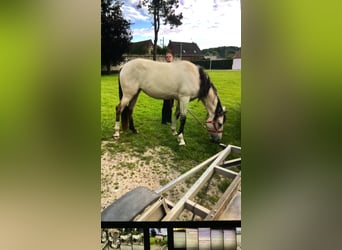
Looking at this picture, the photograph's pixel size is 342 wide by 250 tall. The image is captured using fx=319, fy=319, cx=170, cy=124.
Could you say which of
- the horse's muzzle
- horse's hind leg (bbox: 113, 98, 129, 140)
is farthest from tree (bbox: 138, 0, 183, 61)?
the horse's muzzle

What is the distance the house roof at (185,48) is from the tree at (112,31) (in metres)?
0.20

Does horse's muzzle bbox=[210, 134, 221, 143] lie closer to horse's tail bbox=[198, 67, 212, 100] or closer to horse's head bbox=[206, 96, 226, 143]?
horse's head bbox=[206, 96, 226, 143]

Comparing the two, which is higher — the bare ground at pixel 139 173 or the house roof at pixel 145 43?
the house roof at pixel 145 43

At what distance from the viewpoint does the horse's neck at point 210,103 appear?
1.36 m

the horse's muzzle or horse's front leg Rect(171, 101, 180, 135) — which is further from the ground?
horse's front leg Rect(171, 101, 180, 135)

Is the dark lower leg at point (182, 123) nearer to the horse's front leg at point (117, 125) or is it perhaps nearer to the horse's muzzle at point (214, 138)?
the horse's muzzle at point (214, 138)

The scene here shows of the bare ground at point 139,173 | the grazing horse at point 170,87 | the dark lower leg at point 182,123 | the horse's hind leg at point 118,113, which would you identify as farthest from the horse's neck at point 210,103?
the horse's hind leg at point 118,113

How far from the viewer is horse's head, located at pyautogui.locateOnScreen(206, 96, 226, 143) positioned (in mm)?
1353

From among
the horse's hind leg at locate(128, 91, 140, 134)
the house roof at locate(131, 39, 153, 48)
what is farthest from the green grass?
the house roof at locate(131, 39, 153, 48)

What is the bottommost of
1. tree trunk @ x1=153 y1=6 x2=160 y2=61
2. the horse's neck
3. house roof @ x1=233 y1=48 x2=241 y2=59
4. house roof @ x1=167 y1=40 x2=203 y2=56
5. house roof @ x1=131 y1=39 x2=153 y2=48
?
the horse's neck

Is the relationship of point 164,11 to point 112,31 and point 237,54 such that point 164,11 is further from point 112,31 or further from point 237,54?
point 237,54
